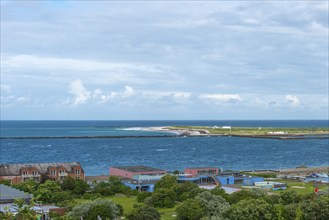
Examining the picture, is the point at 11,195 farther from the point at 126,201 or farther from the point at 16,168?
the point at 16,168

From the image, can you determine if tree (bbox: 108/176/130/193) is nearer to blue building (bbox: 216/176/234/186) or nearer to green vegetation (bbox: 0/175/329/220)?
green vegetation (bbox: 0/175/329/220)

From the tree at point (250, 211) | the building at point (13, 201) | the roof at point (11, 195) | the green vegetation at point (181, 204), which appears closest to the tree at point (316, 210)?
the green vegetation at point (181, 204)

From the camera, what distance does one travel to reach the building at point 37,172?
190 ft

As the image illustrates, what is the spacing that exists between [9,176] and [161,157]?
51.6 metres

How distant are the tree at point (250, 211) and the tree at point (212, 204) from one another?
6.46 ft

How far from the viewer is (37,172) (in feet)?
194

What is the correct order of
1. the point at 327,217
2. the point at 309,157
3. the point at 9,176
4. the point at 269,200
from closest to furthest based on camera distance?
the point at 327,217, the point at 269,200, the point at 9,176, the point at 309,157

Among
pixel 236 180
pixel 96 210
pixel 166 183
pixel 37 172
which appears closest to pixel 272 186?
pixel 236 180

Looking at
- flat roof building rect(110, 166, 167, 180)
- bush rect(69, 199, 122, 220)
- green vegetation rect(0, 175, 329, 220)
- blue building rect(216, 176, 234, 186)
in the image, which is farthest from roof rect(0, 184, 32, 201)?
blue building rect(216, 176, 234, 186)

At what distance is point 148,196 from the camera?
45.2 metres

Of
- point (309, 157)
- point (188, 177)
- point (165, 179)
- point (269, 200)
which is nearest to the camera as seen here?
point (269, 200)

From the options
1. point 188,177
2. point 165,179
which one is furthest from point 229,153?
point 165,179

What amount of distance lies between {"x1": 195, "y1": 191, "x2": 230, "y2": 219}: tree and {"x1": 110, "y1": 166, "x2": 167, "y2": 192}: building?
1616 centimetres

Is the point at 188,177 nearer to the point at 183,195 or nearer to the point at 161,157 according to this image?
the point at 183,195
